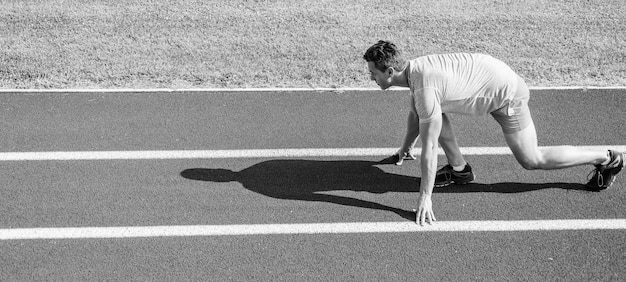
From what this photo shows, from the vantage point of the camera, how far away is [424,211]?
20.6 feet

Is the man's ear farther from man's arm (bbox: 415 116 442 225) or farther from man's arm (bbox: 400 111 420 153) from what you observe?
man's arm (bbox: 400 111 420 153)

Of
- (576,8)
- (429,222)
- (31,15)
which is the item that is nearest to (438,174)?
(429,222)

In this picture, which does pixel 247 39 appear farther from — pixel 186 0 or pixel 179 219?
pixel 179 219

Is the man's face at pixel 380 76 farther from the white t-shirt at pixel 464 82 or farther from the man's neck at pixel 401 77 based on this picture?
the white t-shirt at pixel 464 82

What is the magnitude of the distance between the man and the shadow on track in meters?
0.36

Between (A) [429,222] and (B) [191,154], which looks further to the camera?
(B) [191,154]

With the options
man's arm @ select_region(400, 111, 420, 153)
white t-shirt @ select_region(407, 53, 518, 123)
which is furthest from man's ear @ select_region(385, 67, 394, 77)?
man's arm @ select_region(400, 111, 420, 153)

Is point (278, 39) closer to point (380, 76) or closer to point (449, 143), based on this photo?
point (449, 143)

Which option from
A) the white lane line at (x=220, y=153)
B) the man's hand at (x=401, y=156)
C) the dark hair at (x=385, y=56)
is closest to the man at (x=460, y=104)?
the dark hair at (x=385, y=56)

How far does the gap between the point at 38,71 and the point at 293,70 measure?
11.7 feet

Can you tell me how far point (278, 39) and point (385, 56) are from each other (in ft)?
20.3

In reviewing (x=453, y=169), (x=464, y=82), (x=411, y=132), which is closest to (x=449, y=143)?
(x=453, y=169)

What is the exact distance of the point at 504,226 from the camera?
634 cm

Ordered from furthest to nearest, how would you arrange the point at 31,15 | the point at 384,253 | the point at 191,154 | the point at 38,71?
the point at 31,15, the point at 38,71, the point at 191,154, the point at 384,253
